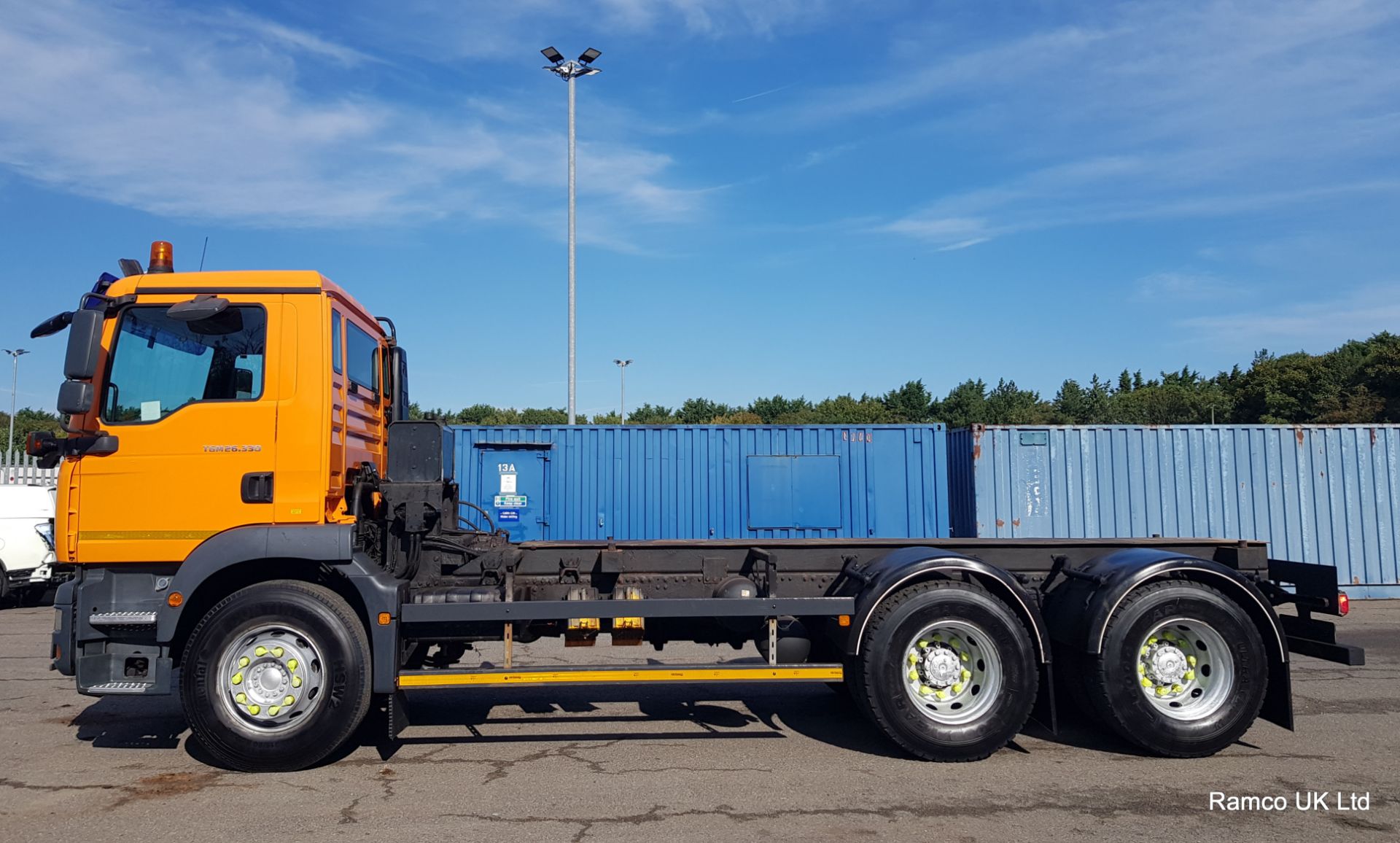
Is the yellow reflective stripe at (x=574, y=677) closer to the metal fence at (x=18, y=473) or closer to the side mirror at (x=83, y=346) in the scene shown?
the side mirror at (x=83, y=346)

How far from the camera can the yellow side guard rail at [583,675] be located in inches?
219

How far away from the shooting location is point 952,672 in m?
5.75

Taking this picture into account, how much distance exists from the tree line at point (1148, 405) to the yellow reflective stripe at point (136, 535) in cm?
4288

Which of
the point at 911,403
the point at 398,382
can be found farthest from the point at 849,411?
the point at 398,382

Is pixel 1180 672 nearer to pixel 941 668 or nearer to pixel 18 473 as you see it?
pixel 941 668

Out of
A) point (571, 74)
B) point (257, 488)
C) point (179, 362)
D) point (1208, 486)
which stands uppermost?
point (571, 74)

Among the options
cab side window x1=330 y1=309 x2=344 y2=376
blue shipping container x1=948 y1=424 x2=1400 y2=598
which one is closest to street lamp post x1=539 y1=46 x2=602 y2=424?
blue shipping container x1=948 y1=424 x2=1400 y2=598

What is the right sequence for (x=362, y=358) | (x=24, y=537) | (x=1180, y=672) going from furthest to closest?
1. (x=24, y=537)
2. (x=362, y=358)
3. (x=1180, y=672)

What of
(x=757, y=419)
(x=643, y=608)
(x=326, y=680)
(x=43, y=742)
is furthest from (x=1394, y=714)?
(x=757, y=419)

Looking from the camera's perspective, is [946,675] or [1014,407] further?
[1014,407]

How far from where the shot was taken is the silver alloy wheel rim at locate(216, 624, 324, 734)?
547 cm

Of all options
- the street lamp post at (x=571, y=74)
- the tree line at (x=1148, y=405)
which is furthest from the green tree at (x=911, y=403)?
the street lamp post at (x=571, y=74)

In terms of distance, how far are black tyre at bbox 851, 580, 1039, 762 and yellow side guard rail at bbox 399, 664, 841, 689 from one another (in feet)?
1.14

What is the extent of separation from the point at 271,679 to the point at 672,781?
8.20 ft
